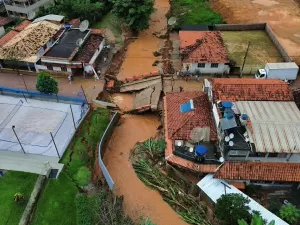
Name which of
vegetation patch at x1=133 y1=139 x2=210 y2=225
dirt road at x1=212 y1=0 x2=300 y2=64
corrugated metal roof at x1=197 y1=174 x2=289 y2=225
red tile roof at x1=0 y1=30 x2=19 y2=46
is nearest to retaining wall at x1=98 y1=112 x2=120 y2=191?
vegetation patch at x1=133 y1=139 x2=210 y2=225

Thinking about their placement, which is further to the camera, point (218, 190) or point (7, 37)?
point (7, 37)

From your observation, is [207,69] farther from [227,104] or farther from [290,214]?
[290,214]

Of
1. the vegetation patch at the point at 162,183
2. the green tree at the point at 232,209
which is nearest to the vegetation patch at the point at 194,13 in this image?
the vegetation patch at the point at 162,183

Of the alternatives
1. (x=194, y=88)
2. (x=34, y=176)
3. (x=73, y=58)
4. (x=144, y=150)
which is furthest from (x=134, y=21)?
(x=34, y=176)

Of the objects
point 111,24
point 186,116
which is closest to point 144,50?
point 111,24

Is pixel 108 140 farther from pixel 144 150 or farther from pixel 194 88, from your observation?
pixel 194 88

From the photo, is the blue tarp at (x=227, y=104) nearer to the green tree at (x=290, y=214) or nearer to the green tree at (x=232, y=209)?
the green tree at (x=232, y=209)

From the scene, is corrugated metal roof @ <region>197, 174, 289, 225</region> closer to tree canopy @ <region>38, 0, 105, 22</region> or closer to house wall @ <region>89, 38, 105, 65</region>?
house wall @ <region>89, 38, 105, 65</region>
